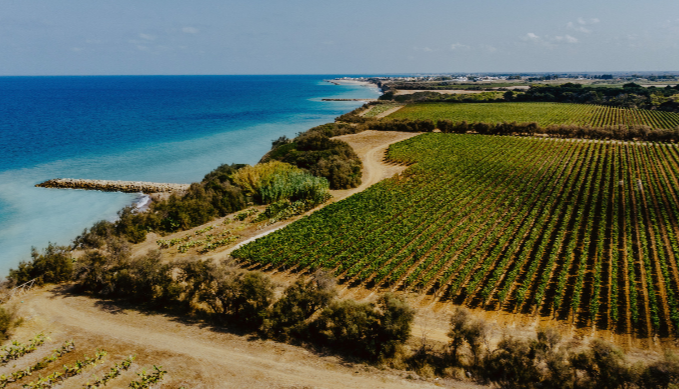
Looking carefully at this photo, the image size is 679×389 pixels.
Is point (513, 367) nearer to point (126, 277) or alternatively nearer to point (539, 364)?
point (539, 364)

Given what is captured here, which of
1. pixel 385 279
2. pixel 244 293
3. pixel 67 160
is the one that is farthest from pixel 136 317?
pixel 67 160

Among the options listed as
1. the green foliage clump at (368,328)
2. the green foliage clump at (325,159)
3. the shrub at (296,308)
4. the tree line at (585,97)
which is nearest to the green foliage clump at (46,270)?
the shrub at (296,308)

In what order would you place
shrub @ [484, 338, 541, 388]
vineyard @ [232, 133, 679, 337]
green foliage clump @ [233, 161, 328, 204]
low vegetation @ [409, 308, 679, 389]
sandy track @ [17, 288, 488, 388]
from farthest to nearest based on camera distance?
1. green foliage clump @ [233, 161, 328, 204]
2. vineyard @ [232, 133, 679, 337]
3. sandy track @ [17, 288, 488, 388]
4. shrub @ [484, 338, 541, 388]
5. low vegetation @ [409, 308, 679, 389]

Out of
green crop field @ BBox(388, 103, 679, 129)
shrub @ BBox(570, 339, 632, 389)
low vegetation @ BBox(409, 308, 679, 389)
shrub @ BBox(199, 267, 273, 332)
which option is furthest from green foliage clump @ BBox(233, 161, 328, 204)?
green crop field @ BBox(388, 103, 679, 129)

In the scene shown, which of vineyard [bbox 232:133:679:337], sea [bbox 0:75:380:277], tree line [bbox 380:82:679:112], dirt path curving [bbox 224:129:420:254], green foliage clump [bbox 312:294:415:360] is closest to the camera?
green foliage clump [bbox 312:294:415:360]

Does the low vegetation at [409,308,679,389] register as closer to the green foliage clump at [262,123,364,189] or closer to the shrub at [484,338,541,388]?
the shrub at [484,338,541,388]

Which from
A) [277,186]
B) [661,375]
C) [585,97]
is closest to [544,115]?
[585,97]

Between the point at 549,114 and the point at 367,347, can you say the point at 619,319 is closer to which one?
the point at 367,347
